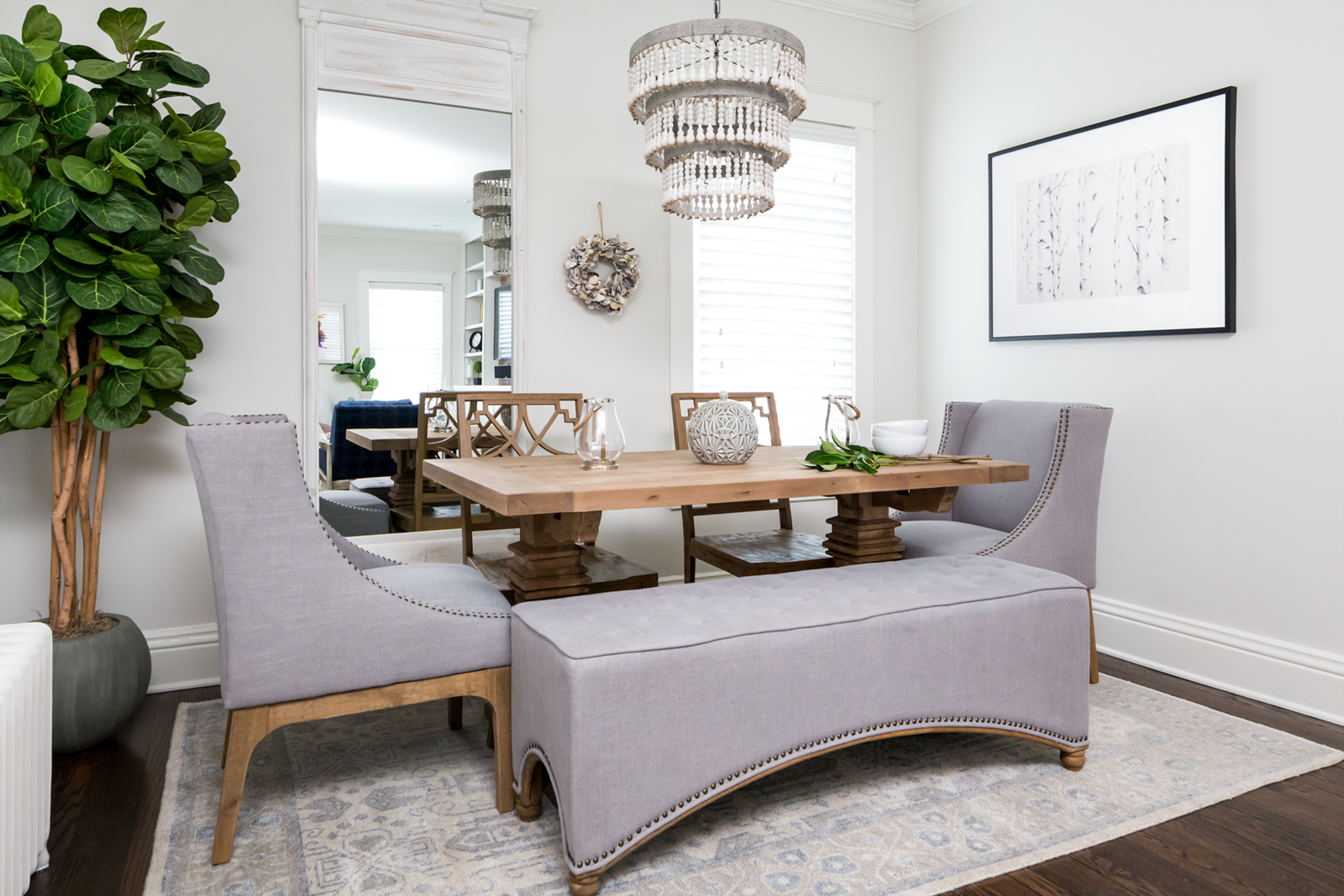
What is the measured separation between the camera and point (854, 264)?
418 cm

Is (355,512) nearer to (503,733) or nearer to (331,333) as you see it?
(331,333)

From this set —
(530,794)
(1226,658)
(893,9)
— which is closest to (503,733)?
(530,794)

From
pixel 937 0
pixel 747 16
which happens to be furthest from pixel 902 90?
pixel 747 16

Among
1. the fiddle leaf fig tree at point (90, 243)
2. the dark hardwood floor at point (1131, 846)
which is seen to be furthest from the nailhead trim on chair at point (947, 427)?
the fiddle leaf fig tree at point (90, 243)

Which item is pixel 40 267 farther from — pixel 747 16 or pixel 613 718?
pixel 747 16

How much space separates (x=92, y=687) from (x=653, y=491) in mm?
1689

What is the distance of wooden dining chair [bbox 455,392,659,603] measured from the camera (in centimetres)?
253

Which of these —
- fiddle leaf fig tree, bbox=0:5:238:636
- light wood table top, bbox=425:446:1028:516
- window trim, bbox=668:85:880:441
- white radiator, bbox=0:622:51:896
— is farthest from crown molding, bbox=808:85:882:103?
white radiator, bbox=0:622:51:896

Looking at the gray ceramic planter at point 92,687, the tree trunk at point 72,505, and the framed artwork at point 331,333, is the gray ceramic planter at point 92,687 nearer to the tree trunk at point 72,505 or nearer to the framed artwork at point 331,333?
the tree trunk at point 72,505

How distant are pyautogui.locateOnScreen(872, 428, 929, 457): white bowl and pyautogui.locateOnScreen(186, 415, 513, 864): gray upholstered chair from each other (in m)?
1.36

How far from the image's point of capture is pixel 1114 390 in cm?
327

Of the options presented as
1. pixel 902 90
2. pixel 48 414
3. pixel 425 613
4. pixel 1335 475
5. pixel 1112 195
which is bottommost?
pixel 425 613

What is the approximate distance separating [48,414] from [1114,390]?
3.51 metres

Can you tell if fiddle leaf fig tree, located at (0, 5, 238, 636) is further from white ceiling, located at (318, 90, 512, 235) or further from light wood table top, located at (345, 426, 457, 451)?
light wood table top, located at (345, 426, 457, 451)
